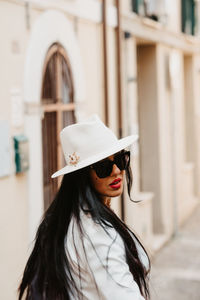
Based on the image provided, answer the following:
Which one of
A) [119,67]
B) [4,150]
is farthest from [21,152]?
[119,67]

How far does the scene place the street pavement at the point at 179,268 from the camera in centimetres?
717

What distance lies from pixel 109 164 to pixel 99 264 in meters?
0.44

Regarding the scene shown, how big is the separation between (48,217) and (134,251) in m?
0.35

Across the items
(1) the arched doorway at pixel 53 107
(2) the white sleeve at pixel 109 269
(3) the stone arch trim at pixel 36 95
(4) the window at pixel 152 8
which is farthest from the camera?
(4) the window at pixel 152 8

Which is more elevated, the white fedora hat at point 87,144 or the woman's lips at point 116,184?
the white fedora hat at point 87,144

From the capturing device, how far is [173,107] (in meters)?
10.6

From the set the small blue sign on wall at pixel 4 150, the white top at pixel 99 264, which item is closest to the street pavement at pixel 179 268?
the small blue sign on wall at pixel 4 150

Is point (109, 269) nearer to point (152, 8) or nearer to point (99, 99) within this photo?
point (99, 99)

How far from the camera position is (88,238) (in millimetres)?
2299

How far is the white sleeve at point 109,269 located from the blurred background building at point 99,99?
2.73 m

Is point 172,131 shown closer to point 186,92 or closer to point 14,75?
point 186,92

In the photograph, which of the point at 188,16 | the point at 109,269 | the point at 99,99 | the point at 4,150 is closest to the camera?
the point at 109,269

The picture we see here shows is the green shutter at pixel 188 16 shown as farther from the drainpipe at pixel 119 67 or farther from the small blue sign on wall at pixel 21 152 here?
the small blue sign on wall at pixel 21 152

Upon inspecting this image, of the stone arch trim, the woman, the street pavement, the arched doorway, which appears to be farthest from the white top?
the street pavement
